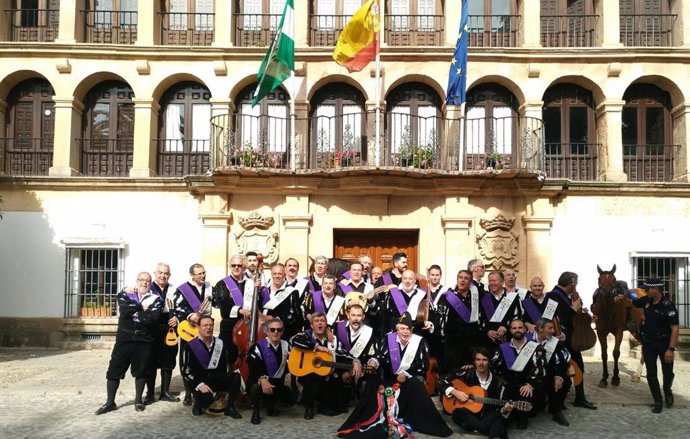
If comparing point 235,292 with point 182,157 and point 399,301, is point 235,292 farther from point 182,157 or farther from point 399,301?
point 182,157

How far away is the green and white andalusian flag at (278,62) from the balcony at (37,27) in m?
6.17

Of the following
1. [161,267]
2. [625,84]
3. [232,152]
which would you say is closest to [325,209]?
[232,152]

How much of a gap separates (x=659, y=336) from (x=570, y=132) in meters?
8.23

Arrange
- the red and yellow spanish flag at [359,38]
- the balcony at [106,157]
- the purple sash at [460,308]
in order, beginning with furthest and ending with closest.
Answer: the balcony at [106,157]
the red and yellow spanish flag at [359,38]
the purple sash at [460,308]

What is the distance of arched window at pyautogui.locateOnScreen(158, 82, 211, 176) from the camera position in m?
16.5

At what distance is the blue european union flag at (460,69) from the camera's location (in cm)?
1452

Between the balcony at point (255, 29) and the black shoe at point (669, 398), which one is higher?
the balcony at point (255, 29)

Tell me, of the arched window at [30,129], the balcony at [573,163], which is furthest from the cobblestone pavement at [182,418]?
the arched window at [30,129]

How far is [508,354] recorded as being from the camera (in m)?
8.33

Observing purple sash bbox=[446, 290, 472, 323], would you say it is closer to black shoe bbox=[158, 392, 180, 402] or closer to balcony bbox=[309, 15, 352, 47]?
black shoe bbox=[158, 392, 180, 402]

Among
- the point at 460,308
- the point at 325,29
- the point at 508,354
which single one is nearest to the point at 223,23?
the point at 325,29

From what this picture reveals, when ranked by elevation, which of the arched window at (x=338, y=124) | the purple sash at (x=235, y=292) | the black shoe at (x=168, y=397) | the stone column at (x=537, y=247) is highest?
the arched window at (x=338, y=124)

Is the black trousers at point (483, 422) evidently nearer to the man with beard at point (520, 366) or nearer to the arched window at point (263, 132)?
the man with beard at point (520, 366)

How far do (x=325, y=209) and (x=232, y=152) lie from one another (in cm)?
260
